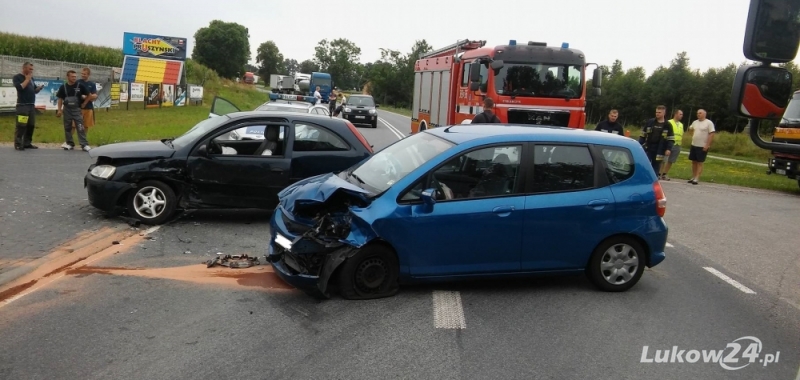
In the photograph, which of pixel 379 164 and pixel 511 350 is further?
pixel 379 164

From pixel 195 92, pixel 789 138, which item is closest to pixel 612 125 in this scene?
pixel 789 138

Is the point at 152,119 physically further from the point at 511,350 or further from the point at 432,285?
the point at 511,350

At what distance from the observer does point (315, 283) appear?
576cm

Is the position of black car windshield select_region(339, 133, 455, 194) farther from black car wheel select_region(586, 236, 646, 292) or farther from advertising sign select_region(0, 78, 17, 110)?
advertising sign select_region(0, 78, 17, 110)

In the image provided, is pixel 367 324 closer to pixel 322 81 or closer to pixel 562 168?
pixel 562 168

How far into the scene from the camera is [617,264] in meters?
6.62

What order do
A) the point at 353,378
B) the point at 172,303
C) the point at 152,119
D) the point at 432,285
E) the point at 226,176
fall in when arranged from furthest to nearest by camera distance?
the point at 152,119
the point at 226,176
the point at 432,285
the point at 172,303
the point at 353,378

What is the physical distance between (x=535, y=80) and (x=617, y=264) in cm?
846

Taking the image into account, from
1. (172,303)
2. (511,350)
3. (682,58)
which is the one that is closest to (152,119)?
(172,303)

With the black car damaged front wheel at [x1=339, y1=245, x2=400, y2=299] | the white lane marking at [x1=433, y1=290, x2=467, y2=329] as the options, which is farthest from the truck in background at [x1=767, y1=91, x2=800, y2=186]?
the black car damaged front wheel at [x1=339, y1=245, x2=400, y2=299]

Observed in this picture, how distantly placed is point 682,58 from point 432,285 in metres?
67.2

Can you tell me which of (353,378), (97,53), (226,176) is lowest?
(353,378)

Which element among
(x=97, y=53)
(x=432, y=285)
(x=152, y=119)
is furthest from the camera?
(x=97, y=53)

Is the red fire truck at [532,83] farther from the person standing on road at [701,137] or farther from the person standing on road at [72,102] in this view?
the person standing on road at [72,102]
